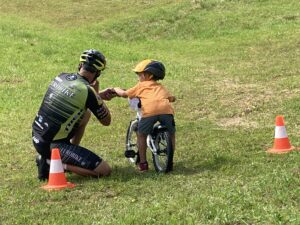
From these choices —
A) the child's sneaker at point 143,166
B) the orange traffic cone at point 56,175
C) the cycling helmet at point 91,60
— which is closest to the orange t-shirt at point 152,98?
the cycling helmet at point 91,60

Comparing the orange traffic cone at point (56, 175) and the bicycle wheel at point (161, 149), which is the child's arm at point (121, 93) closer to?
the bicycle wheel at point (161, 149)

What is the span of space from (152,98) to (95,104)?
713 mm

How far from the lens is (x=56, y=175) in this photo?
727 centimetres

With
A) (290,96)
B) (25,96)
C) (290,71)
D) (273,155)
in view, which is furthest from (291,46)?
(273,155)

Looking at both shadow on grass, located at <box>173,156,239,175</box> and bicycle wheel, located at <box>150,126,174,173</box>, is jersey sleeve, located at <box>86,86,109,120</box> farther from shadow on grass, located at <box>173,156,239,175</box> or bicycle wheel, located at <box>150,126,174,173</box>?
shadow on grass, located at <box>173,156,239,175</box>

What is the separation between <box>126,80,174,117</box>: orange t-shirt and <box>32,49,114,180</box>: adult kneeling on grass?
0.46 meters

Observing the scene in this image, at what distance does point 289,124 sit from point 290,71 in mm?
5726

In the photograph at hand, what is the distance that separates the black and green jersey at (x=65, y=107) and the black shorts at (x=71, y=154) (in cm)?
8

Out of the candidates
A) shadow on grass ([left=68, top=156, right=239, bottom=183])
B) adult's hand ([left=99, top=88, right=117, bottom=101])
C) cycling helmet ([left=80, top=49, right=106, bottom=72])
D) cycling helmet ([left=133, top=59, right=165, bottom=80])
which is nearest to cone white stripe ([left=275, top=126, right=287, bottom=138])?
shadow on grass ([left=68, top=156, right=239, bottom=183])

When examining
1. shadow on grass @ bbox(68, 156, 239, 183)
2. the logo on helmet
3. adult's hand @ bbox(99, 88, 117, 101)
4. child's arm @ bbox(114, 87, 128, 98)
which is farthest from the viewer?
adult's hand @ bbox(99, 88, 117, 101)

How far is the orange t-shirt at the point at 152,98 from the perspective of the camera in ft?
25.1

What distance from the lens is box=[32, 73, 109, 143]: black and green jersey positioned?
763 cm

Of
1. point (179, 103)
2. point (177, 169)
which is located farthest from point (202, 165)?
point (179, 103)

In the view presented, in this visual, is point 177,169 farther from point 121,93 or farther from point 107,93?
point 107,93
